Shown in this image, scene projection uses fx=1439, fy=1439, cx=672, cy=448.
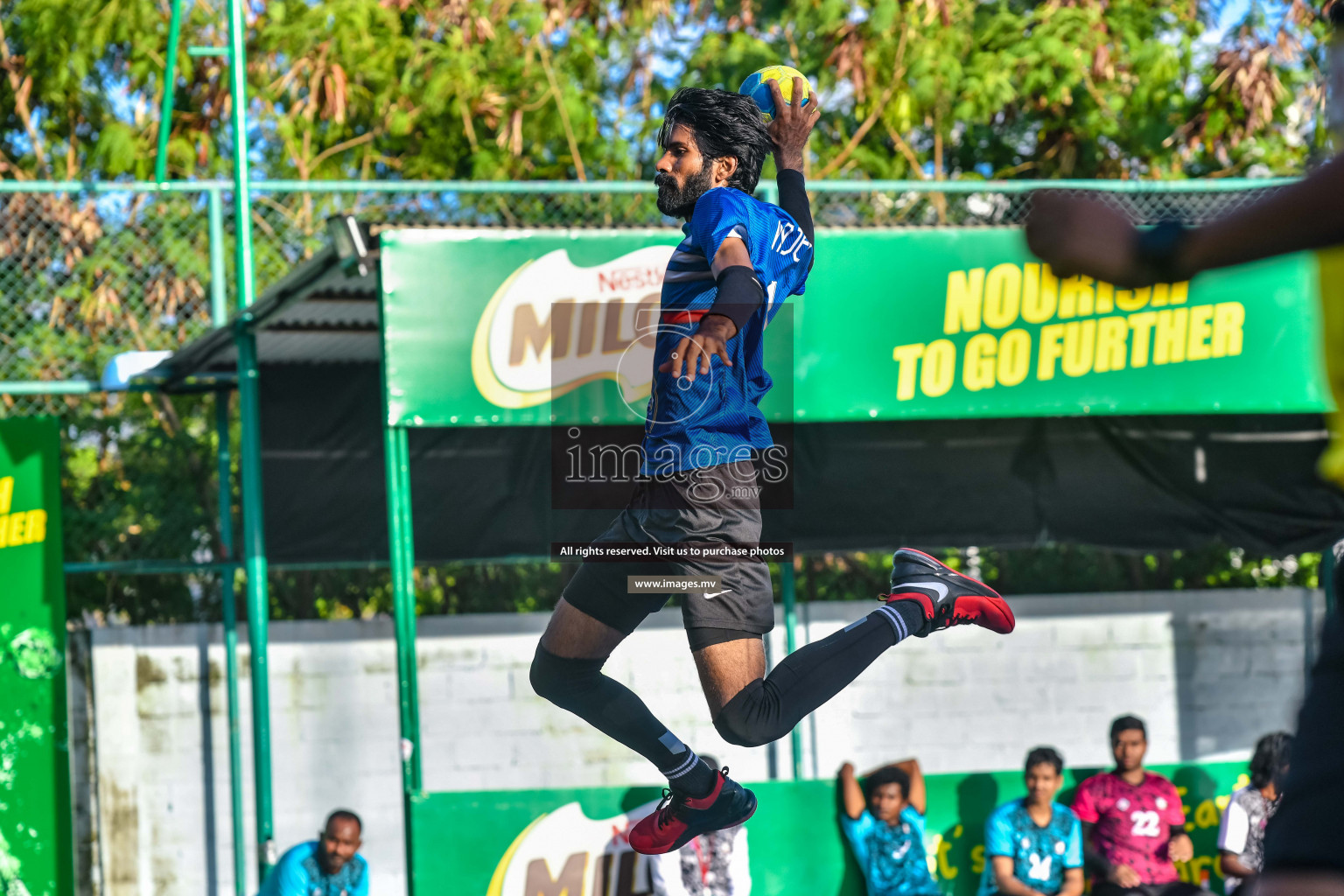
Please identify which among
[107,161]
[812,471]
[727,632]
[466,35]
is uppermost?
[466,35]

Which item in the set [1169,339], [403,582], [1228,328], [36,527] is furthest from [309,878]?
[1228,328]

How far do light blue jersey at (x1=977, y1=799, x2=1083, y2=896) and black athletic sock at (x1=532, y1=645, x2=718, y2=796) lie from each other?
4.35m

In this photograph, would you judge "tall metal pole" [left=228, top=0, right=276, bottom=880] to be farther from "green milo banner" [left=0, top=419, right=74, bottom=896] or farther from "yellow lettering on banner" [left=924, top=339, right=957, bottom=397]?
"yellow lettering on banner" [left=924, top=339, right=957, bottom=397]

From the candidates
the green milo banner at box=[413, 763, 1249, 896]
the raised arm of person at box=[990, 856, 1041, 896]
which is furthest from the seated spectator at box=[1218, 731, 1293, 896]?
the raised arm of person at box=[990, 856, 1041, 896]

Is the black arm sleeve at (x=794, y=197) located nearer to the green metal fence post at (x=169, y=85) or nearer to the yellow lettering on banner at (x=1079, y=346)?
the yellow lettering on banner at (x=1079, y=346)

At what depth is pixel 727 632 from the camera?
9.75ft

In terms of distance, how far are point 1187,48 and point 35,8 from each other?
8.19 meters

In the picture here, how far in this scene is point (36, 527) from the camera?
25.2 feet

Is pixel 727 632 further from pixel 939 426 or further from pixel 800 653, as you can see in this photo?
pixel 939 426

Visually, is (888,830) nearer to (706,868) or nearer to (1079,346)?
(706,868)

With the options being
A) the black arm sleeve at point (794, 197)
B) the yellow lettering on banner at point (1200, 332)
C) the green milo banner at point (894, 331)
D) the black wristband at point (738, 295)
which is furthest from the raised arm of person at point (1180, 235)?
the yellow lettering on banner at point (1200, 332)

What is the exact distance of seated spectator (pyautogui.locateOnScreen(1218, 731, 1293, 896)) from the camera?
23.9 ft

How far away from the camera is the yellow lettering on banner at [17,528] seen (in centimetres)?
764

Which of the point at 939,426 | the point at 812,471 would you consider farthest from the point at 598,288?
the point at 939,426
